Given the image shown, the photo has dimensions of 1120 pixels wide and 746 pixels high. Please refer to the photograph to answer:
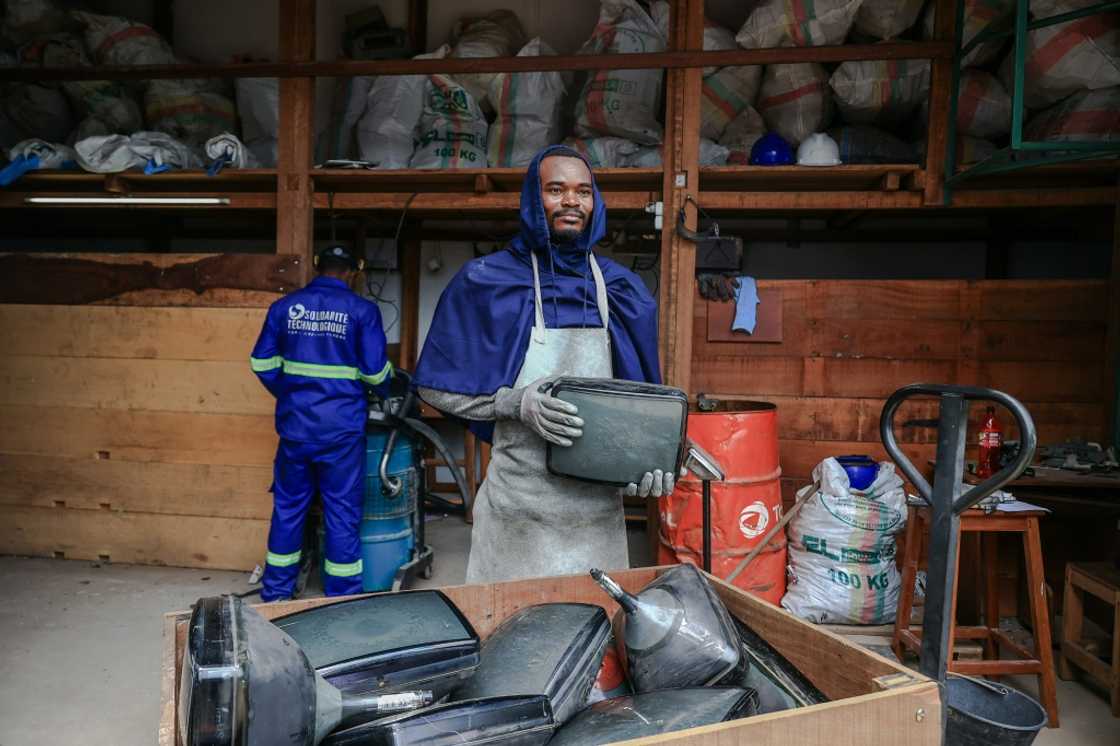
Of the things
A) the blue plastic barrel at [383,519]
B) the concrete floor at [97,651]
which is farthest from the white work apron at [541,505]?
the blue plastic barrel at [383,519]

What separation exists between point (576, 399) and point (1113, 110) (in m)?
3.15

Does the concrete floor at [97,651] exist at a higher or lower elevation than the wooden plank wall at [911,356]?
lower

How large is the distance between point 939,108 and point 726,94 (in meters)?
1.11

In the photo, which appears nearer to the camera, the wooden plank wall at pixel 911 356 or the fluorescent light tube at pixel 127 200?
the wooden plank wall at pixel 911 356

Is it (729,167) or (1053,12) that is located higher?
(1053,12)

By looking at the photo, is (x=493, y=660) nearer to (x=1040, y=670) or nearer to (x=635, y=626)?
(x=635, y=626)

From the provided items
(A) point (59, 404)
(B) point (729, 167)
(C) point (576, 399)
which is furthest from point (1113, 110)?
(A) point (59, 404)

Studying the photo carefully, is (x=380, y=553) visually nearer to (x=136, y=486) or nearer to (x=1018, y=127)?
(x=136, y=486)

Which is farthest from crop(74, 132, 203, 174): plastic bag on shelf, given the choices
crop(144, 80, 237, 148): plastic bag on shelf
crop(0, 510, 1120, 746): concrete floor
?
crop(0, 510, 1120, 746): concrete floor

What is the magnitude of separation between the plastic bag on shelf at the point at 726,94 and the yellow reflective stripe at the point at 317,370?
2.39 m

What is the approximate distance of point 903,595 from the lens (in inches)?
110

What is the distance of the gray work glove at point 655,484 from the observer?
5.02ft

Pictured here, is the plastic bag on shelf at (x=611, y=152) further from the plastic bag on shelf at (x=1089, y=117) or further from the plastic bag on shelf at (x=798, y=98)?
the plastic bag on shelf at (x=1089, y=117)

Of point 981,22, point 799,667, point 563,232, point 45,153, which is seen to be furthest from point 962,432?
point 45,153
